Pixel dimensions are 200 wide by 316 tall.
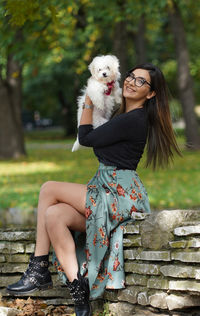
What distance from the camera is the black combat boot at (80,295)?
3.76 meters

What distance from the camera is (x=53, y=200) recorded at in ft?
12.7

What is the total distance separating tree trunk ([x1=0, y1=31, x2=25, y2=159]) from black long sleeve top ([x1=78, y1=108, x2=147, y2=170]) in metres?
12.8

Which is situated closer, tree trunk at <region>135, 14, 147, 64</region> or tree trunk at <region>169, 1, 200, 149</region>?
tree trunk at <region>169, 1, 200, 149</region>

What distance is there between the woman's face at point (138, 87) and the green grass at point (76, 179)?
2616 mm

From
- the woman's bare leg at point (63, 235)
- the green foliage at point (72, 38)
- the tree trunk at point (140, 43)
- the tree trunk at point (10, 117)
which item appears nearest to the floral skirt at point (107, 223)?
the woman's bare leg at point (63, 235)

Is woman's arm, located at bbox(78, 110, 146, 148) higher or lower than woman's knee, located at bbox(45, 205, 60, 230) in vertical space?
higher

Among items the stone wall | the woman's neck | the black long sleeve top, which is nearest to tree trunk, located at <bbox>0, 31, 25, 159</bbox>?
the woman's neck

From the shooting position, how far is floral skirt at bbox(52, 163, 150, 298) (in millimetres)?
3811

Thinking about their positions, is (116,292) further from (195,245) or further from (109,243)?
(195,245)

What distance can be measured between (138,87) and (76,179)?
7.14 meters

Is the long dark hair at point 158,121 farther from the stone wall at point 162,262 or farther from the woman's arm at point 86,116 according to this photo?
the stone wall at point 162,262

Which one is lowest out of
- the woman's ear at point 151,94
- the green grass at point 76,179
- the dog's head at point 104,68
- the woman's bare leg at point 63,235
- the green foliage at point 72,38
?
the green grass at point 76,179

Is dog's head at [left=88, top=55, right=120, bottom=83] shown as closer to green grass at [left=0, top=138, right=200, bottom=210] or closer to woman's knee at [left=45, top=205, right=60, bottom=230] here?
woman's knee at [left=45, top=205, right=60, bottom=230]

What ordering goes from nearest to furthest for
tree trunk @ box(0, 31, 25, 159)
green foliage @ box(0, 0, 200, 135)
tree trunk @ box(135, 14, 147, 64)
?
green foliage @ box(0, 0, 200, 135) → tree trunk @ box(0, 31, 25, 159) → tree trunk @ box(135, 14, 147, 64)
